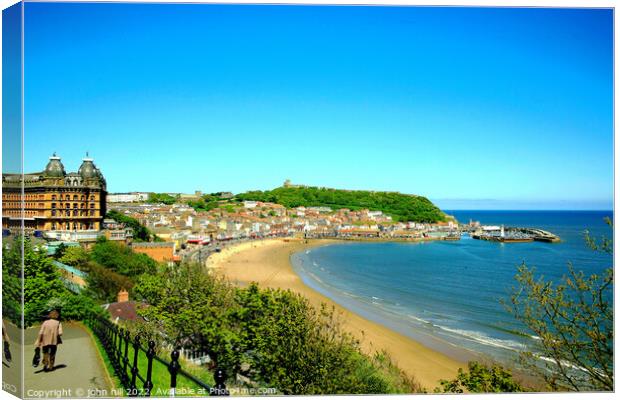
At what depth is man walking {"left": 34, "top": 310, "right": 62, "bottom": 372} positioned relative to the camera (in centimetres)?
367

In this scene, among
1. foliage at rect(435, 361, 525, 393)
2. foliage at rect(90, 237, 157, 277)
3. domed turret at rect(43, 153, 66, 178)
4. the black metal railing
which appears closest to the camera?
the black metal railing

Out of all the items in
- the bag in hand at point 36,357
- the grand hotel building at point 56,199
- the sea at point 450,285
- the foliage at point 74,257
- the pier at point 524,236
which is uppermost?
the grand hotel building at point 56,199

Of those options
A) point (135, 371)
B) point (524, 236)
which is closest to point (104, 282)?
point (135, 371)

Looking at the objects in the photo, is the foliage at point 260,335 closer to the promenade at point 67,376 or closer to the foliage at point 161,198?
the foliage at point 161,198

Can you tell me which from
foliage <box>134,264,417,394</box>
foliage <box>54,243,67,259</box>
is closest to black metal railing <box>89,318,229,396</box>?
foliage <box>134,264,417,394</box>

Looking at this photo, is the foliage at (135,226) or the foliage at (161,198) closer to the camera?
the foliage at (161,198)

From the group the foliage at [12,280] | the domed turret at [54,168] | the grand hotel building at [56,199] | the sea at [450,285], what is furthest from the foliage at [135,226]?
the sea at [450,285]

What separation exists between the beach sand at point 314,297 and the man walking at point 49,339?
394cm

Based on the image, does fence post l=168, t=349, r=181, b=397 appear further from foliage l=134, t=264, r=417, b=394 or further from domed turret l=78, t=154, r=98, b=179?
domed turret l=78, t=154, r=98, b=179

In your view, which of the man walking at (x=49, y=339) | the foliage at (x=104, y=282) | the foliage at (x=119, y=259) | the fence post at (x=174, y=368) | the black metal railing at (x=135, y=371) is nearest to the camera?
the fence post at (x=174, y=368)

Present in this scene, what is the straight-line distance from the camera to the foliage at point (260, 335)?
15.2ft

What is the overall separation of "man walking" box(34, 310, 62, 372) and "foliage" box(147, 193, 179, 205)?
404cm

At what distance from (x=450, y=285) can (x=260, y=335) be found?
11.7 metres

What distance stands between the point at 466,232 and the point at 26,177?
99.5ft
